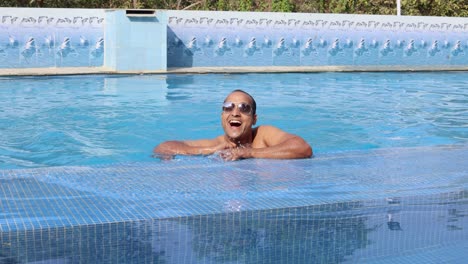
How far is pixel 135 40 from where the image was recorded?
16.8 m

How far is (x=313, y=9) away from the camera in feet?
79.9

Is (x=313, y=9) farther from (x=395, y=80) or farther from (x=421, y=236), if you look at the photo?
(x=421, y=236)

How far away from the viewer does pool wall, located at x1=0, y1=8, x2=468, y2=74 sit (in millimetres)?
16625

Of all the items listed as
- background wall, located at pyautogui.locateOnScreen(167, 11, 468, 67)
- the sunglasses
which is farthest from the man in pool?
background wall, located at pyautogui.locateOnScreen(167, 11, 468, 67)

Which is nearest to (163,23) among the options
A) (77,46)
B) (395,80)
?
(77,46)

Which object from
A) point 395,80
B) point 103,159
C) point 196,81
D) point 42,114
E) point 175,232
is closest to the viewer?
point 175,232

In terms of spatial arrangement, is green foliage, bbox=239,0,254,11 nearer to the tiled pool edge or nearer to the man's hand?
the tiled pool edge

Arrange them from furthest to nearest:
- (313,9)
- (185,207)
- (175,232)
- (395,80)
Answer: (313,9) < (395,80) < (185,207) < (175,232)

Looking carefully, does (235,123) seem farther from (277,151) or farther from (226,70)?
(226,70)

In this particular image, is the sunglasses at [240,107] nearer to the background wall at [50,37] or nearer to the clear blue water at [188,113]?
the clear blue water at [188,113]

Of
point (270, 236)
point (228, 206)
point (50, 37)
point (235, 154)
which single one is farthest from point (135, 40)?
point (270, 236)

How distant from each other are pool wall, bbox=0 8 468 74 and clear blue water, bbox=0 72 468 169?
74.8 inches

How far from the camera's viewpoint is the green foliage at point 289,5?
69.5 feet

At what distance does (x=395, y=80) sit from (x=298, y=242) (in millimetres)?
13305
